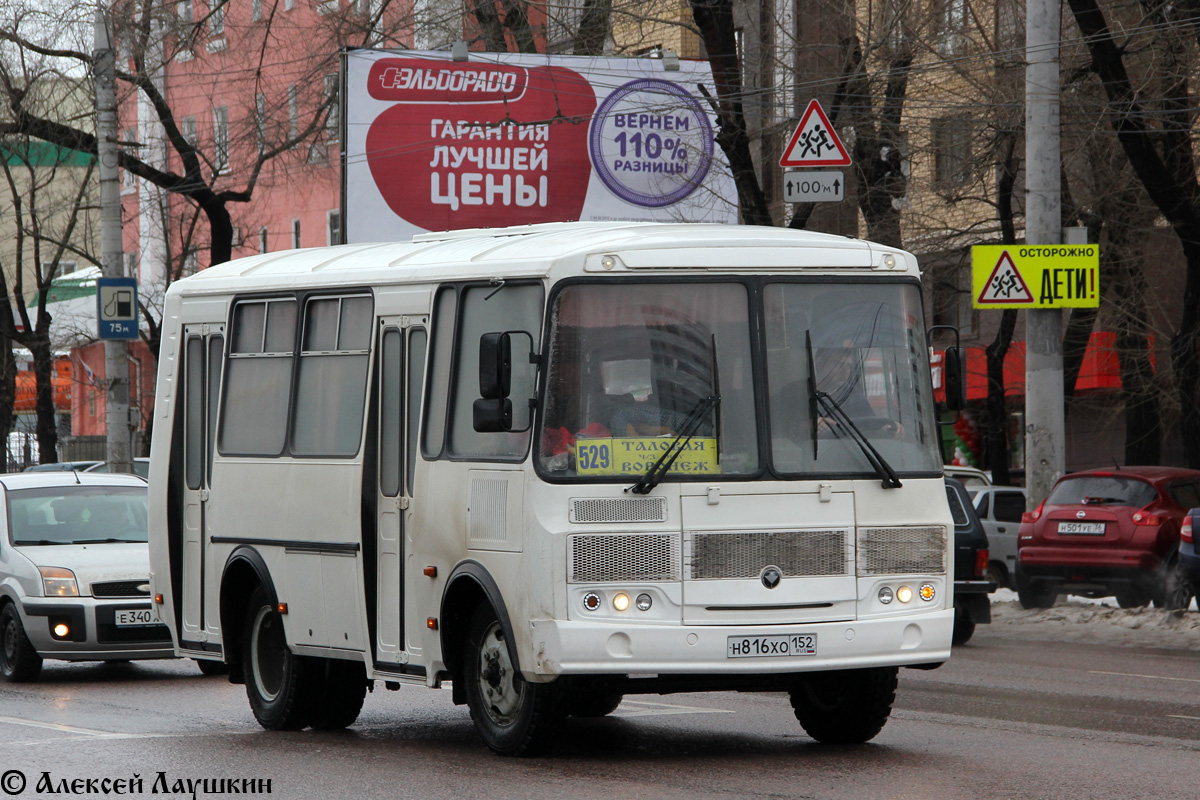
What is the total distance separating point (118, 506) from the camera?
16.3 m

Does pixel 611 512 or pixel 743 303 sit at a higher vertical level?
pixel 743 303

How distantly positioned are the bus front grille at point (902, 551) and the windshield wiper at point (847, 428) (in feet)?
0.84

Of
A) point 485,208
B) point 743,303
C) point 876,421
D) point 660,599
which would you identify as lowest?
point 660,599

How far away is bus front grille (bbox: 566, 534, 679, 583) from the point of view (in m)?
9.27

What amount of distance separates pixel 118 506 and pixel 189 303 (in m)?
4.36

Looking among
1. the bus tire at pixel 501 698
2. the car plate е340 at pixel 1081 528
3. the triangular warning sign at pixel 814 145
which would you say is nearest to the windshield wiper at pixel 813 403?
the bus tire at pixel 501 698

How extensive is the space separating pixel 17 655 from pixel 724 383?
7.63m

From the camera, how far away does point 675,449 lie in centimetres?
943

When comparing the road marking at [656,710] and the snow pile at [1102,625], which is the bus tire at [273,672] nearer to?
the road marking at [656,710]

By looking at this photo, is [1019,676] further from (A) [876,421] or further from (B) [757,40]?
(B) [757,40]

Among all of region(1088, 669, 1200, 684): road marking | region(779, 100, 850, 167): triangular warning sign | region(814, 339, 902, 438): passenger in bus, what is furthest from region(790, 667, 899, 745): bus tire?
region(779, 100, 850, 167): triangular warning sign

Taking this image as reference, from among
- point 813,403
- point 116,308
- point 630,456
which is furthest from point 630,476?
point 116,308

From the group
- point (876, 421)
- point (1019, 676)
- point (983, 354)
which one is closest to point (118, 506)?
point (1019, 676)

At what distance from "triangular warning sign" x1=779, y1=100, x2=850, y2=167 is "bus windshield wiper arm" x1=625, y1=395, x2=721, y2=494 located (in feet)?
32.2
